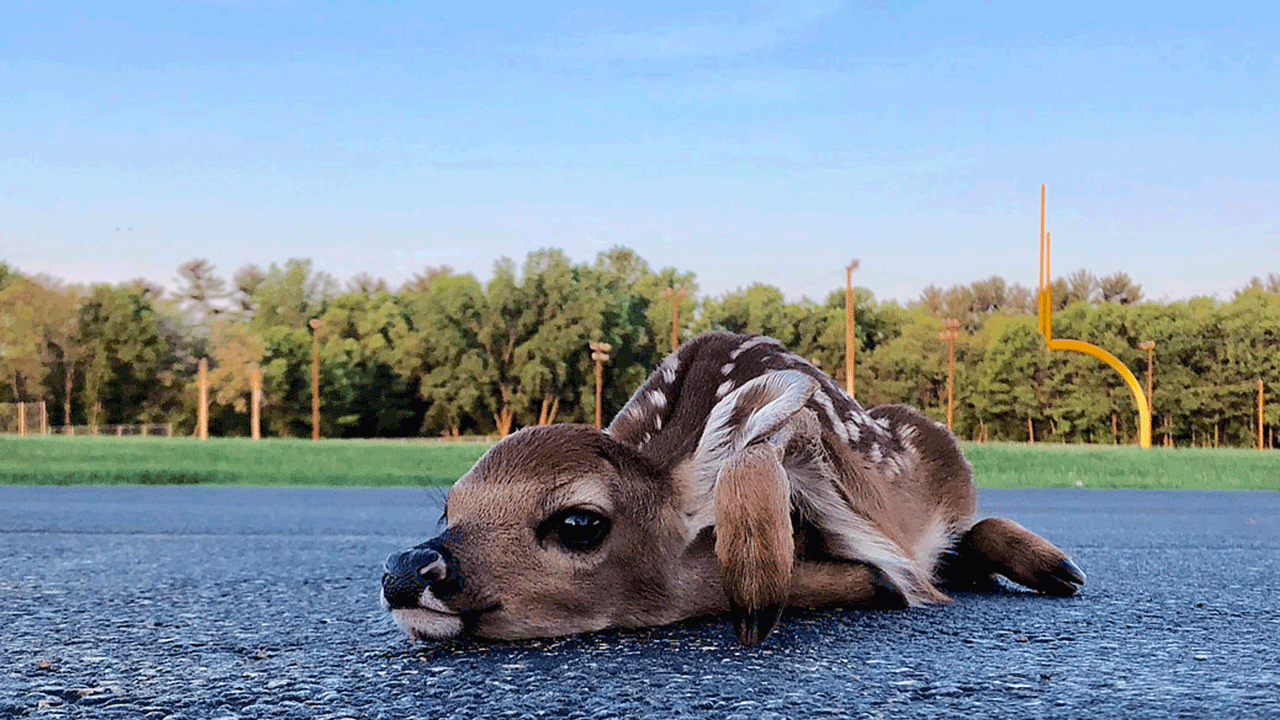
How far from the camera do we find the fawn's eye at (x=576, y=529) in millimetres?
3100

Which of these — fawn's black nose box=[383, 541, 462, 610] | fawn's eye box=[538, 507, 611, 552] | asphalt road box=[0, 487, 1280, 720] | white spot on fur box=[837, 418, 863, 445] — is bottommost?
asphalt road box=[0, 487, 1280, 720]

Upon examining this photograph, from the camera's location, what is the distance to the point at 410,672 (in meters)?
2.89

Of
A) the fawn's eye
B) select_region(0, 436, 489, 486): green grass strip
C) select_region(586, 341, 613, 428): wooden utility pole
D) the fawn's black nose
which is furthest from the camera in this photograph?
select_region(586, 341, 613, 428): wooden utility pole

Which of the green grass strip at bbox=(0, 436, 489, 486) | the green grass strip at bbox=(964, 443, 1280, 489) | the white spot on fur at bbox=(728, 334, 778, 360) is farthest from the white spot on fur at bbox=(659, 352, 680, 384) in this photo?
the green grass strip at bbox=(964, 443, 1280, 489)

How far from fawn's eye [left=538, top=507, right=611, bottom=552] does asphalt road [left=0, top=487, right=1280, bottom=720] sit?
0.27m

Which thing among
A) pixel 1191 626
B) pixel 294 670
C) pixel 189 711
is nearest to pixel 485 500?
pixel 294 670

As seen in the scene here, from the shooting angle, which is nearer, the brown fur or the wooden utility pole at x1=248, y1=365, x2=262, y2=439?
the brown fur

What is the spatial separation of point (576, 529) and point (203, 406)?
58723 millimetres

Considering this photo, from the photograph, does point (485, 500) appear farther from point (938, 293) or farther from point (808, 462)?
point (938, 293)

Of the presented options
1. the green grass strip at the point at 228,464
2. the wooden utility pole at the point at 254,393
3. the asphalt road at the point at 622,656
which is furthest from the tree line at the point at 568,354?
the asphalt road at the point at 622,656

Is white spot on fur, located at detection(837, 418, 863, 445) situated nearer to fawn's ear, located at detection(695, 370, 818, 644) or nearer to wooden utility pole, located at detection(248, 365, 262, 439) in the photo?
fawn's ear, located at detection(695, 370, 818, 644)

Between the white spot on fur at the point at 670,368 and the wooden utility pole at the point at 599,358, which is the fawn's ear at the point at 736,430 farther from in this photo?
the wooden utility pole at the point at 599,358

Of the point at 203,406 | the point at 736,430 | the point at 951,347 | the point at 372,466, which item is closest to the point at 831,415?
the point at 736,430

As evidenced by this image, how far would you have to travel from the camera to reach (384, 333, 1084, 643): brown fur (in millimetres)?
2957
